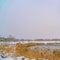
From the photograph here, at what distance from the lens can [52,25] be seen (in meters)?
3.12

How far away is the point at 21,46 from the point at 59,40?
695mm

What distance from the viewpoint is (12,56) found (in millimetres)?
3424

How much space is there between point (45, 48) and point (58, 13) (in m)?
0.63

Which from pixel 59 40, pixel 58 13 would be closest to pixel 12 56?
pixel 59 40

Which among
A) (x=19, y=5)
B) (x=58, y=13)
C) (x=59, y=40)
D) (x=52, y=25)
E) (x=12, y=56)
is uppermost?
(x=19, y=5)

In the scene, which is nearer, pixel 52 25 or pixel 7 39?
pixel 52 25

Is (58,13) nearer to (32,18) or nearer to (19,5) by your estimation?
(32,18)

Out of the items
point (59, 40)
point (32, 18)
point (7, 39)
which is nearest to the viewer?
point (59, 40)

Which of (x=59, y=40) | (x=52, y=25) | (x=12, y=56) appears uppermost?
(x=52, y=25)

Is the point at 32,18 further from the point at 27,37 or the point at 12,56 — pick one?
the point at 12,56

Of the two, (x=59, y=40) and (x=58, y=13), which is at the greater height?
(x=58, y=13)

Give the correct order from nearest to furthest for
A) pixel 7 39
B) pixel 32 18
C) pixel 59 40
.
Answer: pixel 59 40, pixel 32 18, pixel 7 39

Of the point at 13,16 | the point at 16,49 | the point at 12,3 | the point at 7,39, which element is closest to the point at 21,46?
the point at 16,49

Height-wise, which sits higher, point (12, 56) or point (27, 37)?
point (27, 37)
